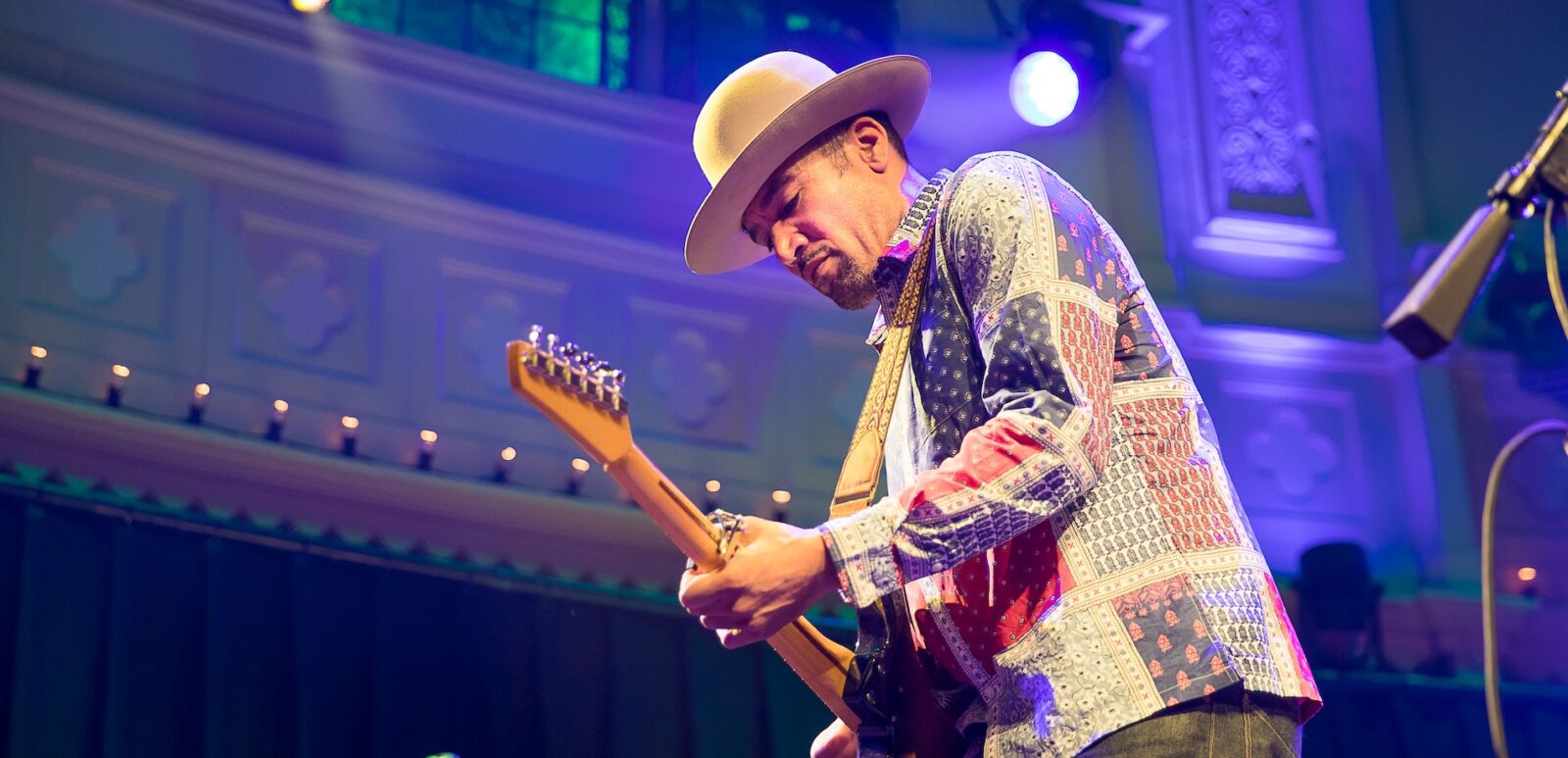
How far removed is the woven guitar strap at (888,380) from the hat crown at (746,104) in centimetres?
44

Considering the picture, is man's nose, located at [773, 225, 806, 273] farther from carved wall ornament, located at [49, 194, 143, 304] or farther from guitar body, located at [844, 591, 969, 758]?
carved wall ornament, located at [49, 194, 143, 304]

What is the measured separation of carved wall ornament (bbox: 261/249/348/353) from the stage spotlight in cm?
310

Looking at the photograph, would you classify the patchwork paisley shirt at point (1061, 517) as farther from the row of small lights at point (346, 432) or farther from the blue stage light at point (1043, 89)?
the blue stage light at point (1043, 89)

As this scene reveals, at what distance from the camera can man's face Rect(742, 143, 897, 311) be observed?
100.0 inches

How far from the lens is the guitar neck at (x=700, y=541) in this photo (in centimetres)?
204

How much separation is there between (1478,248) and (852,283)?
3.38 ft

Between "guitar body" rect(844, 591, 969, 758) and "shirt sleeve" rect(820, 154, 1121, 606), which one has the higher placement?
"shirt sleeve" rect(820, 154, 1121, 606)

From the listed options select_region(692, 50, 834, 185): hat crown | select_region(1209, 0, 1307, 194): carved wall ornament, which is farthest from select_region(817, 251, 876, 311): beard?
select_region(1209, 0, 1307, 194): carved wall ornament

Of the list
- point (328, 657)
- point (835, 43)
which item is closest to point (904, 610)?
point (328, 657)

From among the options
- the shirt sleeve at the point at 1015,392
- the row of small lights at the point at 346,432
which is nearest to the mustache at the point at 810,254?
the shirt sleeve at the point at 1015,392

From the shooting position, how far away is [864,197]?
258cm

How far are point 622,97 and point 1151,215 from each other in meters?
2.51

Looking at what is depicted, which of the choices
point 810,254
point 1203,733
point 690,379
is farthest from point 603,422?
point 690,379

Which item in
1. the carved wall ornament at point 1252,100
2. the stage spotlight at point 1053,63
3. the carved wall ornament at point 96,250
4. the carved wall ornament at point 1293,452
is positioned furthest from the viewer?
the carved wall ornament at point 1252,100
